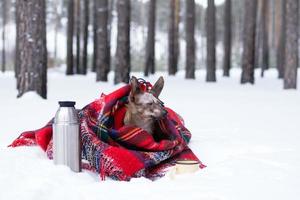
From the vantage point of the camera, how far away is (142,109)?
4.12 metres

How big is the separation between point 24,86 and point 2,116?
210 centimetres

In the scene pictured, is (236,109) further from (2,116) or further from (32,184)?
(32,184)

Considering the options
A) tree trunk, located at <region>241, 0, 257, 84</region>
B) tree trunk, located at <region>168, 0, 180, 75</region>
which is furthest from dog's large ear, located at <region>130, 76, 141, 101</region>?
tree trunk, located at <region>168, 0, 180, 75</region>

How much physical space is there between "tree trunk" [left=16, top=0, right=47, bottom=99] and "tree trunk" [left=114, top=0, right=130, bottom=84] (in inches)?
201

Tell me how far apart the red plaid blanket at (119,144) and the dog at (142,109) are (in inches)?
4.8

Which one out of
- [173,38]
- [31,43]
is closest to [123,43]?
[31,43]

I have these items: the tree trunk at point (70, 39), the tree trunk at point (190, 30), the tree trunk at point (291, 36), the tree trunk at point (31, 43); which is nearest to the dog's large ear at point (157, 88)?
the tree trunk at point (31, 43)

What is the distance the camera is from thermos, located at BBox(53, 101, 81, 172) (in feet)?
12.3

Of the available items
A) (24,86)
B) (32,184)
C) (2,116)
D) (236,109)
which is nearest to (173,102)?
(236,109)

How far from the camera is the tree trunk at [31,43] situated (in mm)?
9047

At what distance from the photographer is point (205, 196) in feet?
10.5

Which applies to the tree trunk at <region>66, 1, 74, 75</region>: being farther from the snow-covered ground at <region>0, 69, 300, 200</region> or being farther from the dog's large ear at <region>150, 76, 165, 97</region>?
the dog's large ear at <region>150, 76, 165, 97</region>

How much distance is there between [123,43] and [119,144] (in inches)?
410

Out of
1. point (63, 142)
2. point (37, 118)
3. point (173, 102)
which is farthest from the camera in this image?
point (173, 102)
